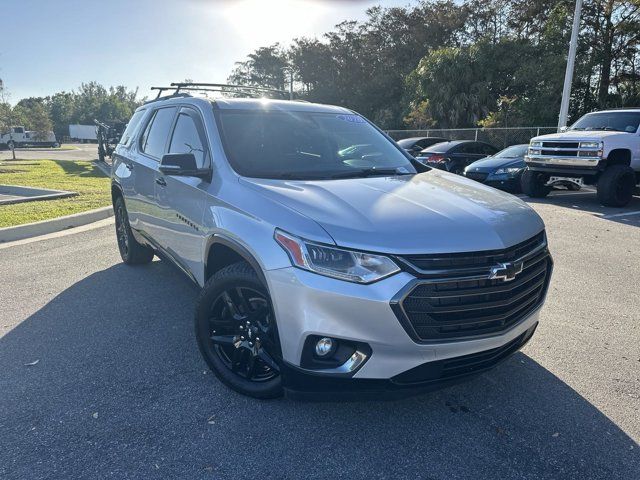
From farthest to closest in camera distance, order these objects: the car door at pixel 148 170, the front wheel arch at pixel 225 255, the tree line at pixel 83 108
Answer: the tree line at pixel 83 108, the car door at pixel 148 170, the front wheel arch at pixel 225 255

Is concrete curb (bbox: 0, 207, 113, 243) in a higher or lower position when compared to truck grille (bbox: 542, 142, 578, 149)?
lower

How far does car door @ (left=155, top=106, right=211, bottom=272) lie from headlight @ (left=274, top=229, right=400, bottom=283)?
1162 millimetres

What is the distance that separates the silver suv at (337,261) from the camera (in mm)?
2342

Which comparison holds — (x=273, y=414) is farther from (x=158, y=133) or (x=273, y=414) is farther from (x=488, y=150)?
(x=488, y=150)

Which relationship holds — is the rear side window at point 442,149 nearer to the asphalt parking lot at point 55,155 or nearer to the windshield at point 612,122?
the windshield at point 612,122

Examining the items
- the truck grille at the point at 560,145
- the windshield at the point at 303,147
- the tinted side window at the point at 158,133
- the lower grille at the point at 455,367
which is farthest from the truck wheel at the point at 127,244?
the truck grille at the point at 560,145

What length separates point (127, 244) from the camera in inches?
224

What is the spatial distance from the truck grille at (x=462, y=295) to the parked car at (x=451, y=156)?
11.3 metres

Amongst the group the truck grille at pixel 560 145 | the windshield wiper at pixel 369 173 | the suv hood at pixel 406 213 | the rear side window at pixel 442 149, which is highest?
the windshield wiper at pixel 369 173

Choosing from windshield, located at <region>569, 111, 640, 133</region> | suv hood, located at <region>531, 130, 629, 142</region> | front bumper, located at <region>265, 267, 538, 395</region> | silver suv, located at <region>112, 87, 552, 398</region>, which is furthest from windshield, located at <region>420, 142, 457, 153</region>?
front bumper, located at <region>265, 267, 538, 395</region>

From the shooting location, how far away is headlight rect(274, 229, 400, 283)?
233cm

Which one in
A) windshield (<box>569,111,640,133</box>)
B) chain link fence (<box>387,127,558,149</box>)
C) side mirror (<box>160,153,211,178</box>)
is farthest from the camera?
chain link fence (<box>387,127,558,149</box>)

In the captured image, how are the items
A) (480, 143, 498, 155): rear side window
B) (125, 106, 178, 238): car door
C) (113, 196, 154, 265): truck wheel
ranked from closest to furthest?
(125, 106, 178, 238): car door → (113, 196, 154, 265): truck wheel → (480, 143, 498, 155): rear side window

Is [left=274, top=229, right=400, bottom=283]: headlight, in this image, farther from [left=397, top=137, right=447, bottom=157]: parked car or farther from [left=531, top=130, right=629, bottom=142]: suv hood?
[left=397, top=137, right=447, bottom=157]: parked car
